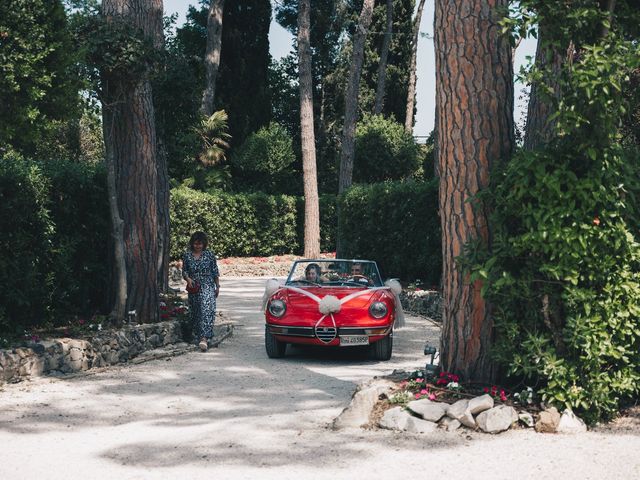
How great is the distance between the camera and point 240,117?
41.8 metres

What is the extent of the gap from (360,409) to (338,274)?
201 inches

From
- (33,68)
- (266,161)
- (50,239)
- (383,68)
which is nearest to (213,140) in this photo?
(266,161)

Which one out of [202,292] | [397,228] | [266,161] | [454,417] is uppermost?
[266,161]

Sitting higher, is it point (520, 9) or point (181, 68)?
point (181, 68)

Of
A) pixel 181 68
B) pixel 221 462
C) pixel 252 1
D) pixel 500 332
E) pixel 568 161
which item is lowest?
pixel 221 462

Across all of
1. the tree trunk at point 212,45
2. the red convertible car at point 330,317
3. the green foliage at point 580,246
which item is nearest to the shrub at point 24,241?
the red convertible car at point 330,317

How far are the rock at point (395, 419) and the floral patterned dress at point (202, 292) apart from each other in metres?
5.79

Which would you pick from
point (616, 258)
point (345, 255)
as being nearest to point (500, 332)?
point (616, 258)

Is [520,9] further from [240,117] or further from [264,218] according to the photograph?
[240,117]

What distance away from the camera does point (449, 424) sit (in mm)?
7055

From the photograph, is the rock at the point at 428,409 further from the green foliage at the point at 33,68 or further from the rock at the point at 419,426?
the green foliage at the point at 33,68

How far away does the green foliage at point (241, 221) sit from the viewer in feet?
103

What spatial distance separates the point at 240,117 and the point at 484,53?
3455 cm

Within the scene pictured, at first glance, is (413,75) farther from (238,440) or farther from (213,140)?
(238,440)
